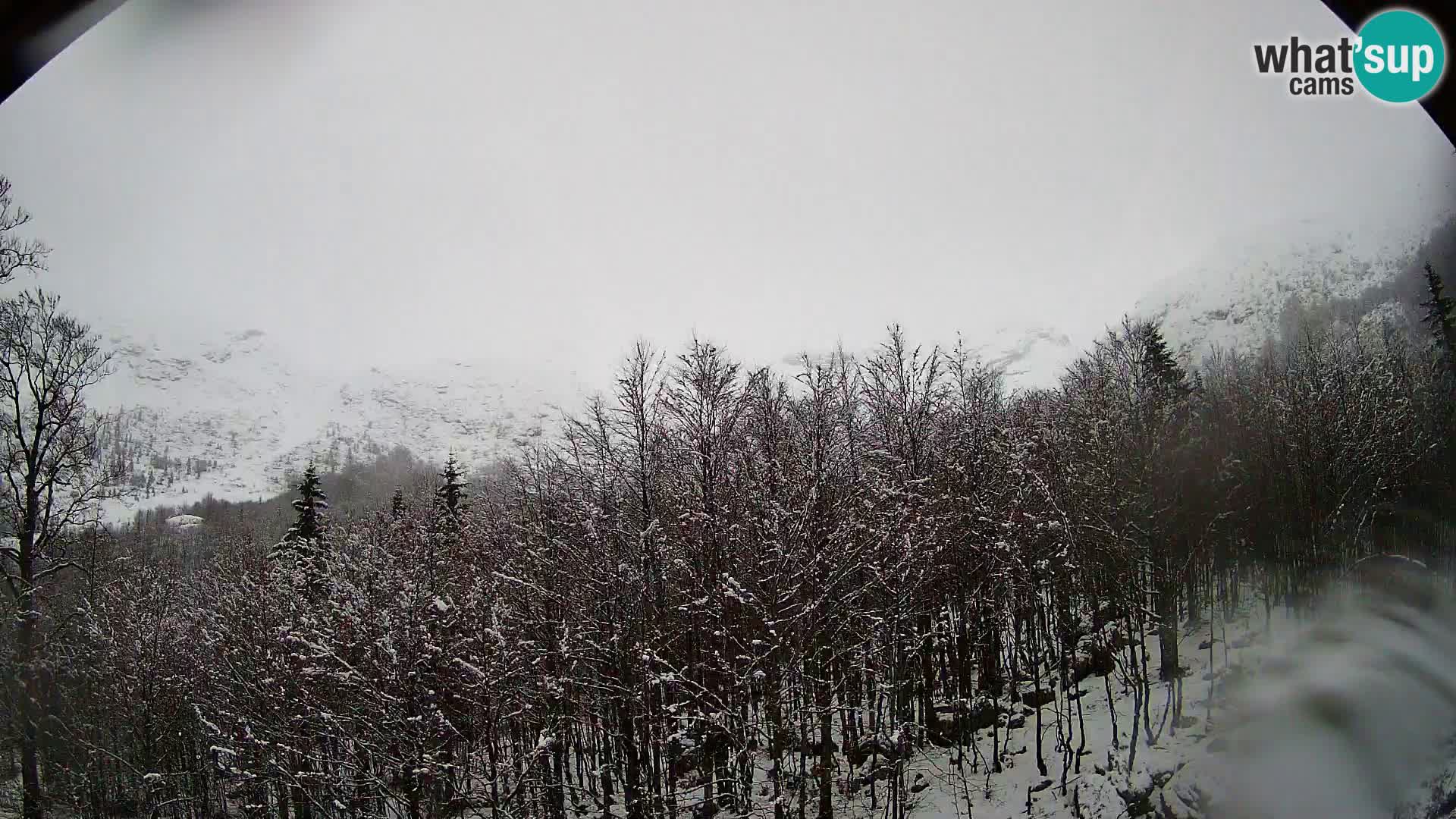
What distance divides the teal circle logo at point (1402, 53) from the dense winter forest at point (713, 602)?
Answer: 5.06m

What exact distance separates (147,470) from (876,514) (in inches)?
621

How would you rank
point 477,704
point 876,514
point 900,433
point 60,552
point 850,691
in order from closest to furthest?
point 60,552, point 477,704, point 876,514, point 850,691, point 900,433

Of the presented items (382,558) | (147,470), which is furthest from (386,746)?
(147,470)

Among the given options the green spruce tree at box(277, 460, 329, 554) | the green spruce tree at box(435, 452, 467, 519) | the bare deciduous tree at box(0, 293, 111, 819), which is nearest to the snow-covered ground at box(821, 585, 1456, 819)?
the bare deciduous tree at box(0, 293, 111, 819)

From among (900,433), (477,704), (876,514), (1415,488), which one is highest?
(900,433)

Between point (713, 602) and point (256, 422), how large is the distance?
114m

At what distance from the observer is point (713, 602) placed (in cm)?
1202

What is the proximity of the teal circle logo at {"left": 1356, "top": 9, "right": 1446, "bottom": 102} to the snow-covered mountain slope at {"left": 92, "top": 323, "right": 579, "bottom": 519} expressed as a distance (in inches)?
338

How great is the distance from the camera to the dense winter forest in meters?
8.51

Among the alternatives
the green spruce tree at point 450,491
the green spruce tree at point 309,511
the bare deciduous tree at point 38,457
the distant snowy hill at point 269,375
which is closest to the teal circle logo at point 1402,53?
the distant snowy hill at point 269,375

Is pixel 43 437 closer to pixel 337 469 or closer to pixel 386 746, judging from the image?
pixel 386 746

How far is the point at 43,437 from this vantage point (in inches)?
269

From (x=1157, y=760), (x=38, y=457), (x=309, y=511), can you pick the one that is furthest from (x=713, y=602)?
(x=309, y=511)

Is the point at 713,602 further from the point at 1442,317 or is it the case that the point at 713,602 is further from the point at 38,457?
the point at 1442,317
